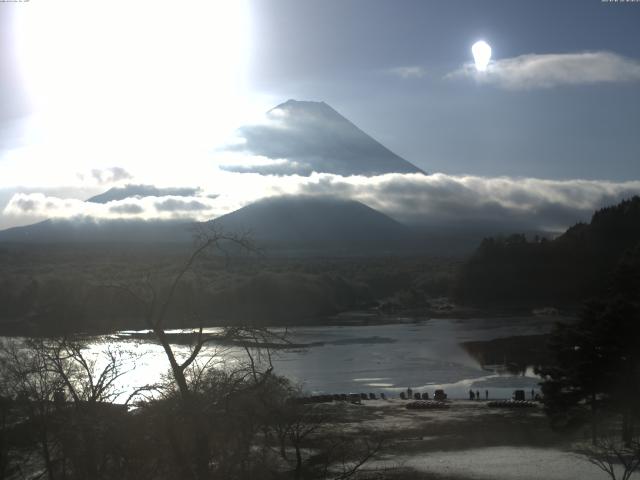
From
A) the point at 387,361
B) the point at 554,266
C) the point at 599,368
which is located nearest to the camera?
the point at 599,368

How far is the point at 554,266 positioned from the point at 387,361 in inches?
1664

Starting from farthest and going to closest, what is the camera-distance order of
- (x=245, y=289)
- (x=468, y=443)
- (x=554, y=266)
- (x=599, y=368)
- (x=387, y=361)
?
(x=554, y=266) < (x=245, y=289) < (x=387, y=361) < (x=468, y=443) < (x=599, y=368)

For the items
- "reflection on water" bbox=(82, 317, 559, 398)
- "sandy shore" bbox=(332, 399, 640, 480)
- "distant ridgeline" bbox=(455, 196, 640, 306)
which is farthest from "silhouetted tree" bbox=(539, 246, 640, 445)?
"distant ridgeline" bbox=(455, 196, 640, 306)

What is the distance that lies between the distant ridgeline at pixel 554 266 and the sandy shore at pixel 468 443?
48.0m

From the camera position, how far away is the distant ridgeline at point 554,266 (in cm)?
6981

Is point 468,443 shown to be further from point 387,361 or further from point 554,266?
point 554,266

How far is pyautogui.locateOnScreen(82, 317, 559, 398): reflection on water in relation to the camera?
27297mm

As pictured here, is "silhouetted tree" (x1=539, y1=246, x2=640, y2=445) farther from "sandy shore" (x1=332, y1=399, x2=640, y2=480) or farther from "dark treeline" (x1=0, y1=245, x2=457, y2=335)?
"dark treeline" (x1=0, y1=245, x2=457, y2=335)

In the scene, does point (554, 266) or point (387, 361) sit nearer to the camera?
point (387, 361)

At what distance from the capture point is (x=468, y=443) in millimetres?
18609

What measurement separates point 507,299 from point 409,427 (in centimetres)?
5318

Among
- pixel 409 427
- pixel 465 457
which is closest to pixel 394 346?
pixel 409 427

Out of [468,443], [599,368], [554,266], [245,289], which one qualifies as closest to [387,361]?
[468,443]

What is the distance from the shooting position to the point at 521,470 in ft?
50.2
